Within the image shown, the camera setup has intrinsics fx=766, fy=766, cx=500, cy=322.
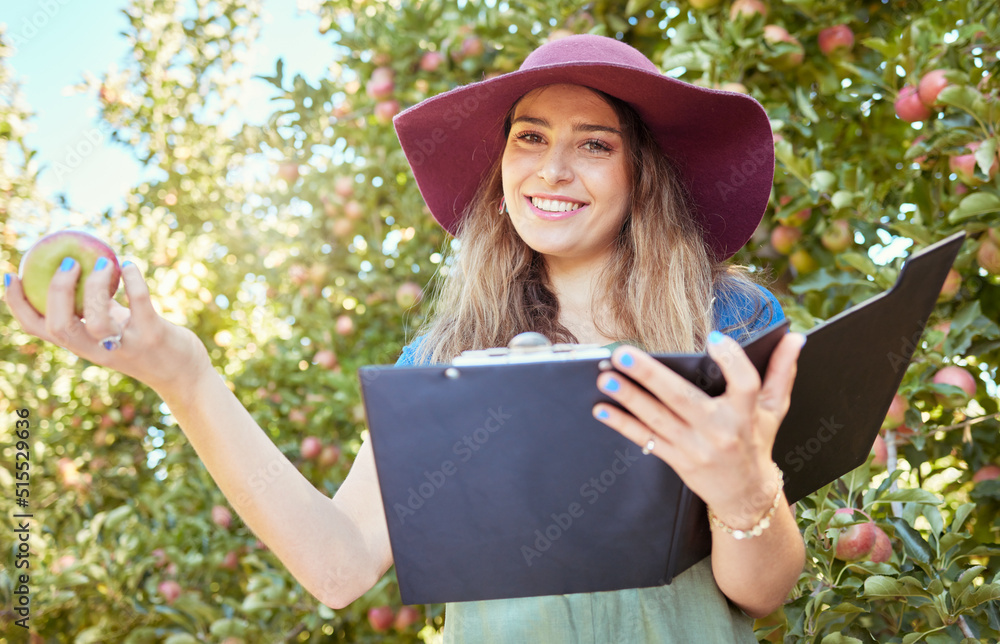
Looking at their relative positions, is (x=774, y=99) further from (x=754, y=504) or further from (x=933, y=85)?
(x=754, y=504)

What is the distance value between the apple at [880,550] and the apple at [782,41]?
129cm

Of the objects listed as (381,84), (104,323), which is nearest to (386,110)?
(381,84)

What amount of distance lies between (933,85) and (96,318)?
1.85 metres

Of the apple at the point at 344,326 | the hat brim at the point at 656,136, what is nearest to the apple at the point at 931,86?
the hat brim at the point at 656,136

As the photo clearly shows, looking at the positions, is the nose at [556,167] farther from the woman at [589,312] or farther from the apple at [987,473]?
the apple at [987,473]

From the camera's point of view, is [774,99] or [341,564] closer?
[341,564]

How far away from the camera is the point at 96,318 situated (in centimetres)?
81

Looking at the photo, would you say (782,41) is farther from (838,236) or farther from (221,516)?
(221,516)

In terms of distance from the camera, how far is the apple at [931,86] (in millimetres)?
1796

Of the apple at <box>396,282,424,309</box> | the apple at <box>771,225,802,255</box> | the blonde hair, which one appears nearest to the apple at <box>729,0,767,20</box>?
the apple at <box>771,225,802,255</box>

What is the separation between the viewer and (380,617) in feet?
7.86

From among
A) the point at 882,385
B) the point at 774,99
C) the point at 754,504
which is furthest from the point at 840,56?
the point at 754,504

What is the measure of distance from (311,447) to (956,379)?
1.95m

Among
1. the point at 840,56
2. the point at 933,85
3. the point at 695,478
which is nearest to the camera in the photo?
the point at 695,478
